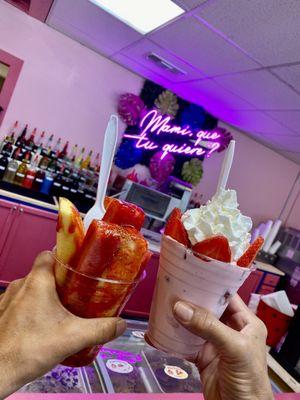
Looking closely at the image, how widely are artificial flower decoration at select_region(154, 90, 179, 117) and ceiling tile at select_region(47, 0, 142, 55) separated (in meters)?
1.01

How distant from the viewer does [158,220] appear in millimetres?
4703

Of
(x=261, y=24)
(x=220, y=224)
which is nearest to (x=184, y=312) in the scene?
(x=220, y=224)

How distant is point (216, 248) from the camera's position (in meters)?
0.85

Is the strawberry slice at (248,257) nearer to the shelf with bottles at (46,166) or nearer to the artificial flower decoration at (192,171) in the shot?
the shelf with bottles at (46,166)

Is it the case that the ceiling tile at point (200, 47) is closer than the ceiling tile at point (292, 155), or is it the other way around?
the ceiling tile at point (200, 47)

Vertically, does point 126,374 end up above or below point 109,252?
below

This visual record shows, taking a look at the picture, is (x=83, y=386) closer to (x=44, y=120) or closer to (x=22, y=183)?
(x=22, y=183)

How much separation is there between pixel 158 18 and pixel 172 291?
8.28 ft

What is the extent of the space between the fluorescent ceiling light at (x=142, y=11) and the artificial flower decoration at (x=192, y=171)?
96.2 inches

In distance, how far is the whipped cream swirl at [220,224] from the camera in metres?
0.92

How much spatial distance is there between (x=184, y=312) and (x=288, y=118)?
12.1ft

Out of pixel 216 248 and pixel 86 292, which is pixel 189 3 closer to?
pixel 216 248

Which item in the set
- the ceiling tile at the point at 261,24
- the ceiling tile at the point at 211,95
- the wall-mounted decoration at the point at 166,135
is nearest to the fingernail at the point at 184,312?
the ceiling tile at the point at 261,24

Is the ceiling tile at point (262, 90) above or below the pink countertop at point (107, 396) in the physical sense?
above
